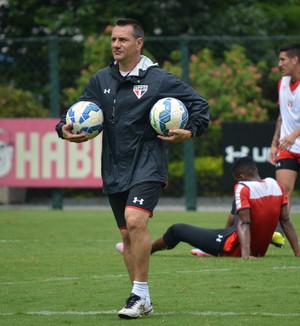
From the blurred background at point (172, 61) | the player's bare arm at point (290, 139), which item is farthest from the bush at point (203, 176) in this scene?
the player's bare arm at point (290, 139)

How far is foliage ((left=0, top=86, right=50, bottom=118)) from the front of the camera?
2334 centimetres

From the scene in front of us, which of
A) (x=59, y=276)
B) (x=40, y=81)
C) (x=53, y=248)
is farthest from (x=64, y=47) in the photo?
(x=59, y=276)

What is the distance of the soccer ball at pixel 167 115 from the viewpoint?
8.31 m

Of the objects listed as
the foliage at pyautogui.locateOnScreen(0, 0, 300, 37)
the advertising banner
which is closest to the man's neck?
the advertising banner

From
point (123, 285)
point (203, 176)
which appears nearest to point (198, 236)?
point (123, 285)

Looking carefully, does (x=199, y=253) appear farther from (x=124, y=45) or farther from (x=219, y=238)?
(x=124, y=45)

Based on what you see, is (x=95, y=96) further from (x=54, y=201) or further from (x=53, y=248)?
(x=54, y=201)

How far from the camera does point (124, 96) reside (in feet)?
28.2

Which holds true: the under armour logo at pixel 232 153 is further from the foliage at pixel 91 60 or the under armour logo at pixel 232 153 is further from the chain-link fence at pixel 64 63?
the foliage at pixel 91 60

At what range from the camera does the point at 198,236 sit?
39.5 feet

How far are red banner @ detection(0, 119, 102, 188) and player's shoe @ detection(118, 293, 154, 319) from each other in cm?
1281

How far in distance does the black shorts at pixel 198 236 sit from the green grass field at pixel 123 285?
6.0 inches

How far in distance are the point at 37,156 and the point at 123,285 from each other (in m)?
11.4

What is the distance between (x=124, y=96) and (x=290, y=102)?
5.54 meters
